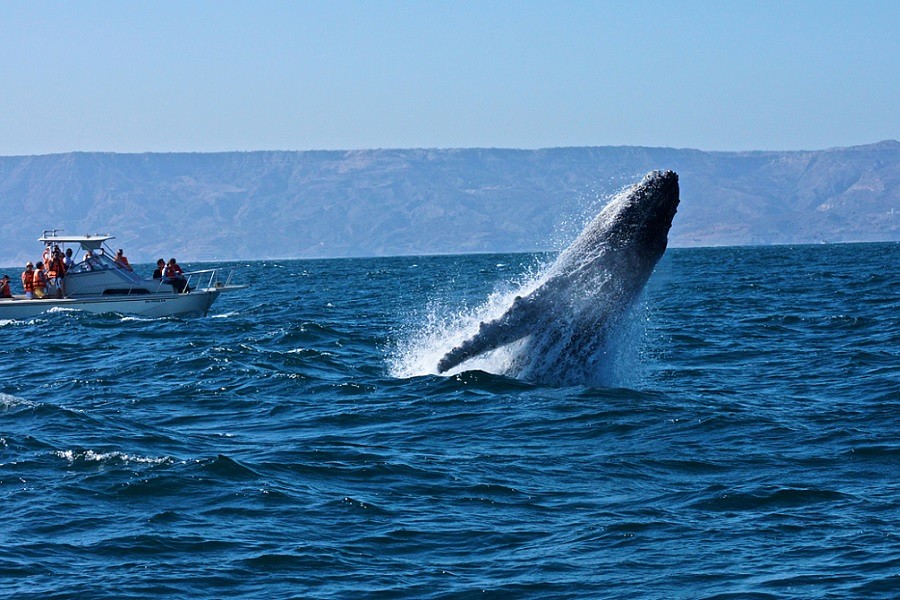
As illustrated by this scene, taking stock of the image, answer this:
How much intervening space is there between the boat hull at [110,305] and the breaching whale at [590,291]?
22704 mm

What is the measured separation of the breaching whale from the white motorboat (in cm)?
2259

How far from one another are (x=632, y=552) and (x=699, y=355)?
47.3 ft

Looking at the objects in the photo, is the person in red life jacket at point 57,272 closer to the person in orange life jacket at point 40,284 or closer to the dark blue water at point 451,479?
the person in orange life jacket at point 40,284

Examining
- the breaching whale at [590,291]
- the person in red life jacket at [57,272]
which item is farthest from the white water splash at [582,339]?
the person in red life jacket at [57,272]

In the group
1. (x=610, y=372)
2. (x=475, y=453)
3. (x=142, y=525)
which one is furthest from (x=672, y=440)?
(x=142, y=525)

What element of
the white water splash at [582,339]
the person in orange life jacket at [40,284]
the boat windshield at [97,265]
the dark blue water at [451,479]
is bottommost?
the dark blue water at [451,479]

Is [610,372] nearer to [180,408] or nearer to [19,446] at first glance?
[180,408]

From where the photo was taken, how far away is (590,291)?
15.9 metres

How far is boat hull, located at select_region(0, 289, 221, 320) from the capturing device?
3759 centimetres

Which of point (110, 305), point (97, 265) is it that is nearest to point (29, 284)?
point (97, 265)

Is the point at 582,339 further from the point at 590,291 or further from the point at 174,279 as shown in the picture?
the point at 174,279

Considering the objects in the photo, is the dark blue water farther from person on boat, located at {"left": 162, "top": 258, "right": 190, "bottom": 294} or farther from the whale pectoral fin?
person on boat, located at {"left": 162, "top": 258, "right": 190, "bottom": 294}

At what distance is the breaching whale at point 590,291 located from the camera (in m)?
15.2

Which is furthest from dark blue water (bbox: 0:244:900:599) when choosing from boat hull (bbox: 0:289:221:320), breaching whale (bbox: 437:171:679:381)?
boat hull (bbox: 0:289:221:320)
